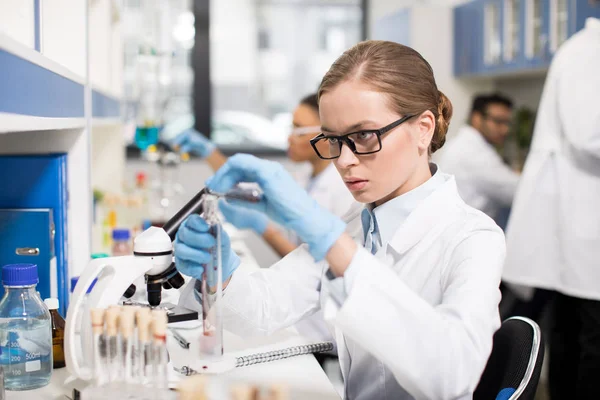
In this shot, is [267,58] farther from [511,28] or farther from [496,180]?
[496,180]

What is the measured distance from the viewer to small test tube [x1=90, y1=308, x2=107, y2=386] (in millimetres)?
951

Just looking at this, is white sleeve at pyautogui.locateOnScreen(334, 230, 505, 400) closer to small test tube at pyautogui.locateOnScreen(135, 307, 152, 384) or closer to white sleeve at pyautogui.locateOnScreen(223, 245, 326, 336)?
small test tube at pyautogui.locateOnScreen(135, 307, 152, 384)

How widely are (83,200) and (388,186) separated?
0.79 metres

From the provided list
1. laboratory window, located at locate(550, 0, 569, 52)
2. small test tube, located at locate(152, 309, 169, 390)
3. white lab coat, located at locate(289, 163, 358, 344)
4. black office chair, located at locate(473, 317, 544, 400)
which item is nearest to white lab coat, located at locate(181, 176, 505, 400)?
black office chair, located at locate(473, 317, 544, 400)

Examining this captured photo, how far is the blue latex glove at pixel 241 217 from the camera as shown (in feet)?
3.34

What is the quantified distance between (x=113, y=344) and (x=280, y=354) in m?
0.46

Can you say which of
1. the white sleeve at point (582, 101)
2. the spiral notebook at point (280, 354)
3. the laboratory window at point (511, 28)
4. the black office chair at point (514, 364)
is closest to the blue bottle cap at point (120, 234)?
the spiral notebook at point (280, 354)

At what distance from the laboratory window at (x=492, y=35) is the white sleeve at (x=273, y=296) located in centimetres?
274

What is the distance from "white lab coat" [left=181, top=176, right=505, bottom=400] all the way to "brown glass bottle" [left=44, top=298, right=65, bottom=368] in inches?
9.4

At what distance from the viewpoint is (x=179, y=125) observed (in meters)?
4.62

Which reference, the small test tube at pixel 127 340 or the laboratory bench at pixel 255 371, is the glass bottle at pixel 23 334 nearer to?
the laboratory bench at pixel 255 371

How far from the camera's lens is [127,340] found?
942 mm

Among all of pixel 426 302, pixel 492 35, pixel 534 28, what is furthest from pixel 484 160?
pixel 426 302

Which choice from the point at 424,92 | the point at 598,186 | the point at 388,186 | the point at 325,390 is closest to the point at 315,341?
the point at 325,390
